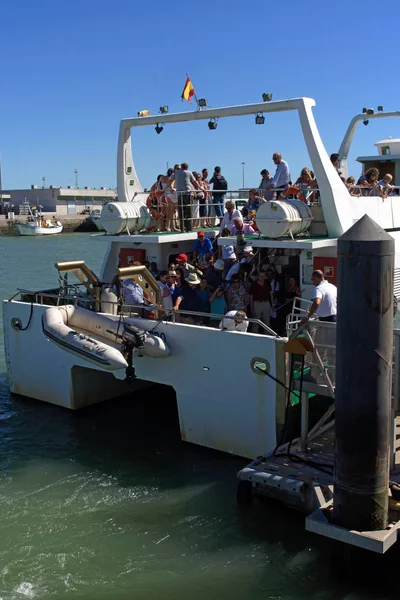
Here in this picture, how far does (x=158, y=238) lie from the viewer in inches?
453

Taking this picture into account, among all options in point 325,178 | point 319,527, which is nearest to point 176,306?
point 325,178

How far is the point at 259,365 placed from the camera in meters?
9.09

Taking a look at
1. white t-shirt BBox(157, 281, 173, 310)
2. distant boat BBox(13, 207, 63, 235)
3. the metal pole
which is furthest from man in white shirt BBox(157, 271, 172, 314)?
distant boat BBox(13, 207, 63, 235)

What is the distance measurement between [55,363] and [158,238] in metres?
2.77

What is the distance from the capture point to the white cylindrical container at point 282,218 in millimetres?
9883

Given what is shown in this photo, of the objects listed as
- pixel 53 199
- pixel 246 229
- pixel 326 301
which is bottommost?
pixel 326 301

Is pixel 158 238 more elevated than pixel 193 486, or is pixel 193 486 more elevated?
pixel 158 238

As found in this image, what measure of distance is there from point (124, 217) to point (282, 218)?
3.30 meters

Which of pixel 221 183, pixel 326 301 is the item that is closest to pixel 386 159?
pixel 221 183

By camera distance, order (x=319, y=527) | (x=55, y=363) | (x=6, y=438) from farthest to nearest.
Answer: (x=55, y=363), (x=6, y=438), (x=319, y=527)

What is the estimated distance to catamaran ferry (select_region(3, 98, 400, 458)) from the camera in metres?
9.23

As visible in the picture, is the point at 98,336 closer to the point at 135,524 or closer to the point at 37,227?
the point at 135,524

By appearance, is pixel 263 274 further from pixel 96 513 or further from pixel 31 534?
pixel 31 534

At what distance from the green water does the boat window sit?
1.51 m
